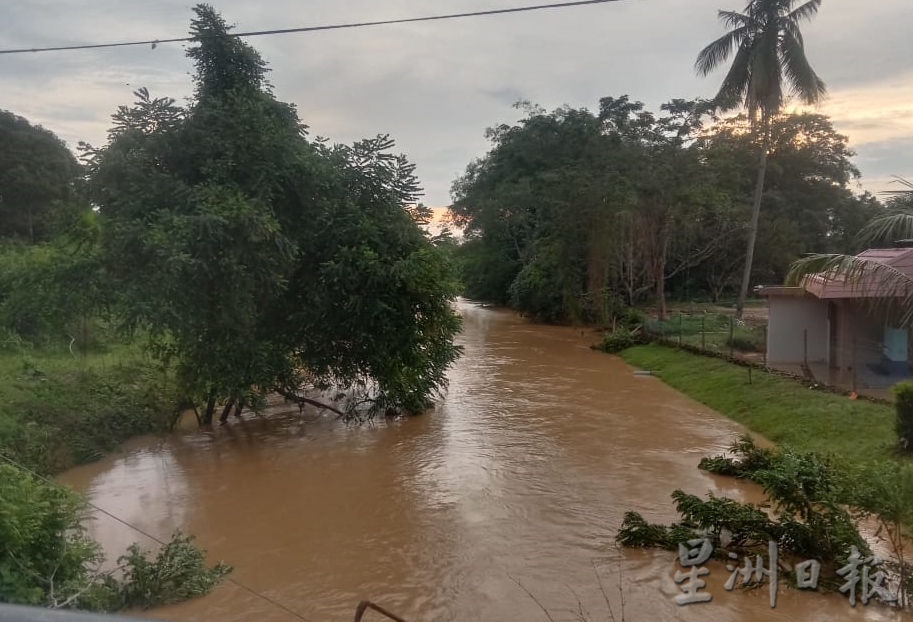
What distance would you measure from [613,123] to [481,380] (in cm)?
2683

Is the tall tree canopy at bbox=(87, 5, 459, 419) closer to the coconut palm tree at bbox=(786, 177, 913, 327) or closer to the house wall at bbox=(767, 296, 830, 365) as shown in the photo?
the coconut palm tree at bbox=(786, 177, 913, 327)

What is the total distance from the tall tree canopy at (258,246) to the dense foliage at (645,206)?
1806 centimetres

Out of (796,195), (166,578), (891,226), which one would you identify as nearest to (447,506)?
(166,578)

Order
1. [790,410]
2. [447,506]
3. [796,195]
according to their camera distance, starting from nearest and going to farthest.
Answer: [447,506] → [790,410] → [796,195]

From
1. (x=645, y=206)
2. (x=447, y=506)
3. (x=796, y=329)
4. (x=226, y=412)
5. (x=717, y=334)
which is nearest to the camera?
(x=447, y=506)

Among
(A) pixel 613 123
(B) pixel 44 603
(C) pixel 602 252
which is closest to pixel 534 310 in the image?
(C) pixel 602 252

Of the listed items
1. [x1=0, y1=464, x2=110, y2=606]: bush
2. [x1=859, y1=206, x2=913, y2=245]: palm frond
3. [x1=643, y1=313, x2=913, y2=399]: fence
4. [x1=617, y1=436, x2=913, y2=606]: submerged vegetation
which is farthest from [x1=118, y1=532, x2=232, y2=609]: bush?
[x1=643, y1=313, x2=913, y2=399]: fence

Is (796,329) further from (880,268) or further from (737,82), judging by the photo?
(737,82)

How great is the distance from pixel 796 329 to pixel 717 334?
6.21 meters

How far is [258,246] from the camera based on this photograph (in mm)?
13227

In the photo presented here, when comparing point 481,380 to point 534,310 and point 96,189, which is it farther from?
point 534,310

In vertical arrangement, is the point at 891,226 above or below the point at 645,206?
below

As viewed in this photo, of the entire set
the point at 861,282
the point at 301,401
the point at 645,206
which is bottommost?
the point at 301,401

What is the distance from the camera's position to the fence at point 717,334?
21.8 meters
